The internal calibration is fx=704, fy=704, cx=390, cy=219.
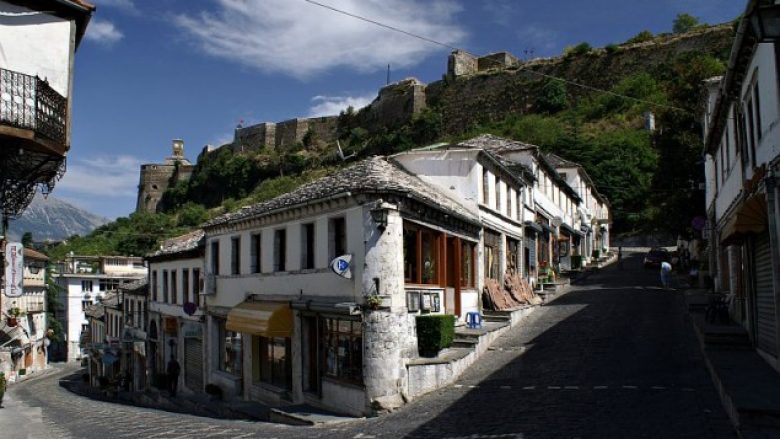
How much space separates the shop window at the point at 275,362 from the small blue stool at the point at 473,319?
5.15 meters

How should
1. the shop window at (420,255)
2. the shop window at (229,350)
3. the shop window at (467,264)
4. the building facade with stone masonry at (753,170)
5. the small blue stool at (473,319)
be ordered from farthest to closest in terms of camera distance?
the shop window at (229,350) → the shop window at (467,264) → the small blue stool at (473,319) → the shop window at (420,255) → the building facade with stone masonry at (753,170)

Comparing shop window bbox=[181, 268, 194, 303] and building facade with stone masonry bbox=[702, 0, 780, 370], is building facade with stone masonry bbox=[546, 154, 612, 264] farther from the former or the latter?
building facade with stone masonry bbox=[702, 0, 780, 370]

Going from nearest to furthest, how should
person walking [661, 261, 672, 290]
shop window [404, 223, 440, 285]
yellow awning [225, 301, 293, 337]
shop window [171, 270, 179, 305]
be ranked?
shop window [404, 223, 440, 285] < yellow awning [225, 301, 293, 337] < person walking [661, 261, 672, 290] < shop window [171, 270, 179, 305]

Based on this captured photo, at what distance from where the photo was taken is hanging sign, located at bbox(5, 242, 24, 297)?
13.9 meters

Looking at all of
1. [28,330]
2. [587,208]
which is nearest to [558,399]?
[587,208]

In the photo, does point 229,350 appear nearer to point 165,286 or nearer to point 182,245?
point 182,245

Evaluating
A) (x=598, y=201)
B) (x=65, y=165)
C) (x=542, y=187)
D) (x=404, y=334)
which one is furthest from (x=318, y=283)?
(x=598, y=201)

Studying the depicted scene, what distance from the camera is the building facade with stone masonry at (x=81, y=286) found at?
221 ft

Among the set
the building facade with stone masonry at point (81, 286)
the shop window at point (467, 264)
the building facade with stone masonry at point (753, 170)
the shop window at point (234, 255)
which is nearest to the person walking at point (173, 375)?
the shop window at point (234, 255)

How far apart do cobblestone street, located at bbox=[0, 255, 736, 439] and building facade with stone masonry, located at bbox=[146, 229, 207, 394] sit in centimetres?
478

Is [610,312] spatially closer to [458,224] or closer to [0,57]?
[458,224]

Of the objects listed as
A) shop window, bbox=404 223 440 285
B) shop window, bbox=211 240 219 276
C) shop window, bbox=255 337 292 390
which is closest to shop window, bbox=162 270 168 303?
shop window, bbox=211 240 219 276

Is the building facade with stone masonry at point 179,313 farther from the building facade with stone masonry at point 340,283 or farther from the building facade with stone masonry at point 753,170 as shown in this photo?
the building facade with stone masonry at point 753,170

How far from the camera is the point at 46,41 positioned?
Answer: 11.2 m
